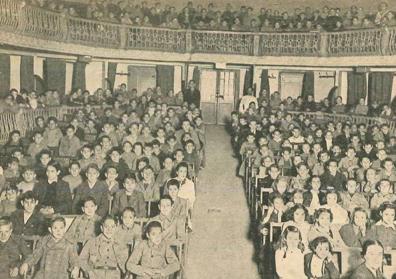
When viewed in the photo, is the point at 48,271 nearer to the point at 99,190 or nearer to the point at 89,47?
the point at 99,190

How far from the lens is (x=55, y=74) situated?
19109 millimetres

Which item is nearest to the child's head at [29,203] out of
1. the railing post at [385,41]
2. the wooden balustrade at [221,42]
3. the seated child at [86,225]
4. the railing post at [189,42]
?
the seated child at [86,225]

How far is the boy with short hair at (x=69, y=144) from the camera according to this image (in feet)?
37.8

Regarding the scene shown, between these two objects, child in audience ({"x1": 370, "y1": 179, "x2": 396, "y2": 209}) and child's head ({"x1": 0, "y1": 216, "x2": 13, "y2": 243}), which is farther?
child in audience ({"x1": 370, "y1": 179, "x2": 396, "y2": 209})

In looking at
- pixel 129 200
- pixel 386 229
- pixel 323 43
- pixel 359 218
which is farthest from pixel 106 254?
pixel 323 43

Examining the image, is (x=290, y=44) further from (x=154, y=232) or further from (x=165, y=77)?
(x=154, y=232)

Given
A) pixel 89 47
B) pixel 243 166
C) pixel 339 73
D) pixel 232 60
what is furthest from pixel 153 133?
pixel 339 73

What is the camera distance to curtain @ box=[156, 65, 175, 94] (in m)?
21.0

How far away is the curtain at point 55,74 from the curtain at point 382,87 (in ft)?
35.8

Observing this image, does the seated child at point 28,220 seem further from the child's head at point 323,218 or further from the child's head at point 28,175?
the child's head at point 323,218

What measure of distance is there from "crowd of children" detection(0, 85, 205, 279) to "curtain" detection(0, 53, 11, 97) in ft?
14.0

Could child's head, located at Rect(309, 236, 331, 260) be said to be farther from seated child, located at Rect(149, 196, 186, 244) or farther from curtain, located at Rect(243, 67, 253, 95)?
curtain, located at Rect(243, 67, 253, 95)

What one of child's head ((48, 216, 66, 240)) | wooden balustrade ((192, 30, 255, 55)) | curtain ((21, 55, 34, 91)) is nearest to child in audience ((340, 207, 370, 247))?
child's head ((48, 216, 66, 240))

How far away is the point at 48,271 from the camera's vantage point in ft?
20.2
